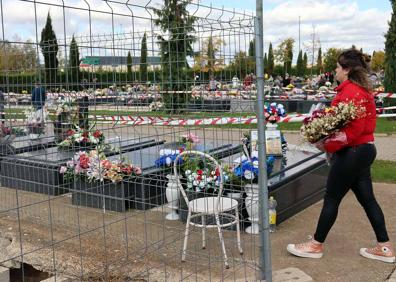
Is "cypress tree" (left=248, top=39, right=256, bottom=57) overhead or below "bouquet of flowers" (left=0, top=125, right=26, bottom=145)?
overhead

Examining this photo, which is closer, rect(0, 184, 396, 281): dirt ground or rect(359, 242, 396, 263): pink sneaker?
rect(0, 184, 396, 281): dirt ground

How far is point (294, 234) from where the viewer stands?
4926 mm

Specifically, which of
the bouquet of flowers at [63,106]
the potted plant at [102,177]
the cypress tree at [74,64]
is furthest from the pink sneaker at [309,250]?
the bouquet of flowers at [63,106]

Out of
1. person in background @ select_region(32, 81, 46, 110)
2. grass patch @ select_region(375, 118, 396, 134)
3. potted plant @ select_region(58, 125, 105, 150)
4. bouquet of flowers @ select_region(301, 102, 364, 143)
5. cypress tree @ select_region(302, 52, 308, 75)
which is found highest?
cypress tree @ select_region(302, 52, 308, 75)

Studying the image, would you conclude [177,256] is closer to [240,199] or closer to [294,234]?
[240,199]

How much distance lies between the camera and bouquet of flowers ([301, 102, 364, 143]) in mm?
3865

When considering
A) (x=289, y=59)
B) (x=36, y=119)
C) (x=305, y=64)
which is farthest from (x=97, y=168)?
(x=305, y=64)

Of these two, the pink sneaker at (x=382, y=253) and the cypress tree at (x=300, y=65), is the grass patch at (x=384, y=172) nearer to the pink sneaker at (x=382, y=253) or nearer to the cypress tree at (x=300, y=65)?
the pink sneaker at (x=382, y=253)

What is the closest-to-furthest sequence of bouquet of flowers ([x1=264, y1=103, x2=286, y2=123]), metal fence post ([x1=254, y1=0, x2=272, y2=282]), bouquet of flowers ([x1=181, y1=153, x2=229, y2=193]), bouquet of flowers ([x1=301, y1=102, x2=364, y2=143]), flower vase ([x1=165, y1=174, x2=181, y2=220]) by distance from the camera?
metal fence post ([x1=254, y1=0, x2=272, y2=282]), bouquet of flowers ([x1=301, y1=102, x2=364, y2=143]), bouquet of flowers ([x1=181, y1=153, x2=229, y2=193]), flower vase ([x1=165, y1=174, x2=181, y2=220]), bouquet of flowers ([x1=264, y1=103, x2=286, y2=123])

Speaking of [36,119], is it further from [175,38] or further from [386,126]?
[386,126]

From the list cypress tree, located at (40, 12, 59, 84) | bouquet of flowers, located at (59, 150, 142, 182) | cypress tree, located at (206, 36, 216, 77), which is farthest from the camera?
bouquet of flowers, located at (59, 150, 142, 182)

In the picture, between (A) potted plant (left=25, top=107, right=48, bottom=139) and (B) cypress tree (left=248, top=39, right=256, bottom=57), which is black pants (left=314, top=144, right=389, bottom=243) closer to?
(B) cypress tree (left=248, top=39, right=256, bottom=57)

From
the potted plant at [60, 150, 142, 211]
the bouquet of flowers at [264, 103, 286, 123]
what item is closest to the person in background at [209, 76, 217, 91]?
the potted plant at [60, 150, 142, 211]

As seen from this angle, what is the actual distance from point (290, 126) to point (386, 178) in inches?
291
